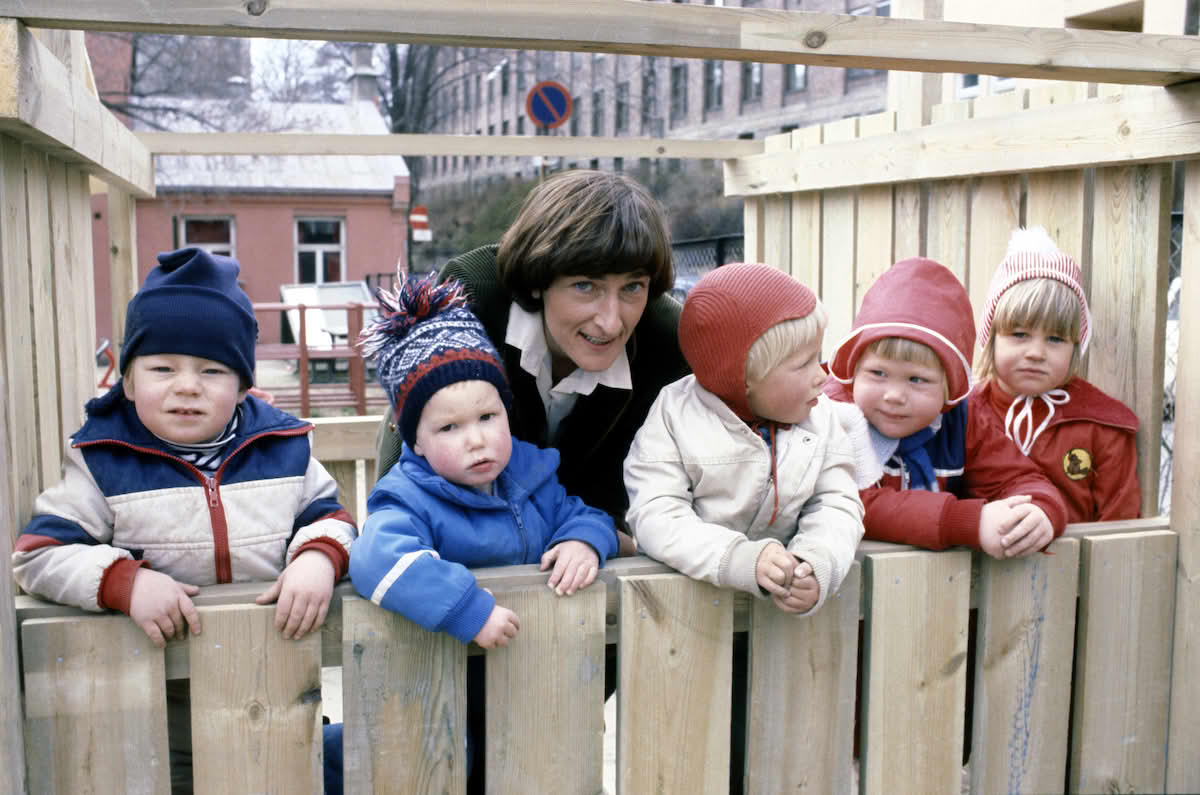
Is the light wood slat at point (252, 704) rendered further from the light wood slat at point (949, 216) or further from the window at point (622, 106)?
the window at point (622, 106)

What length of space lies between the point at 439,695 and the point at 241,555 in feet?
1.83

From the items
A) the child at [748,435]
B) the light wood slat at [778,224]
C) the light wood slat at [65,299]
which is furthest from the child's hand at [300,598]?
the light wood slat at [778,224]

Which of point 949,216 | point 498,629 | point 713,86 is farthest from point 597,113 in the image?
point 498,629

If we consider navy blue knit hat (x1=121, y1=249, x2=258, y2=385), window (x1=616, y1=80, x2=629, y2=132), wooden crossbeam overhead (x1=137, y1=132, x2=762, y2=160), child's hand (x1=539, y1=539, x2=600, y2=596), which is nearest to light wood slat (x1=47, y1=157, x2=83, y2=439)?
navy blue knit hat (x1=121, y1=249, x2=258, y2=385)

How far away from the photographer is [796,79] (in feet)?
98.4

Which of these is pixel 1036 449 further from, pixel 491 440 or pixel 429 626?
pixel 429 626

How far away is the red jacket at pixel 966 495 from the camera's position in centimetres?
224

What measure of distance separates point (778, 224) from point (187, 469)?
3.04m

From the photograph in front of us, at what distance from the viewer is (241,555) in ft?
7.30

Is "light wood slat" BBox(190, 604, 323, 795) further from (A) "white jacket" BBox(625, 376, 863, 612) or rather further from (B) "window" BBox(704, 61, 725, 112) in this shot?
(B) "window" BBox(704, 61, 725, 112)

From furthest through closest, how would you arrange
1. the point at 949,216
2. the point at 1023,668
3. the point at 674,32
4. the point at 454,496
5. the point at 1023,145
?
the point at 949,216 < the point at 1023,145 < the point at 1023,668 < the point at 454,496 < the point at 674,32

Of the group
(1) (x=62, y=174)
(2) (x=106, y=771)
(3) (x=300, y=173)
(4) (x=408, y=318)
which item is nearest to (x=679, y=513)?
(4) (x=408, y=318)

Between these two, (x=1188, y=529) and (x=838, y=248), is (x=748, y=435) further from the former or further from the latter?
(x=838, y=248)

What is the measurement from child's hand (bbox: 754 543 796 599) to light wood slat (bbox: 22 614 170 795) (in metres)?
1.07
